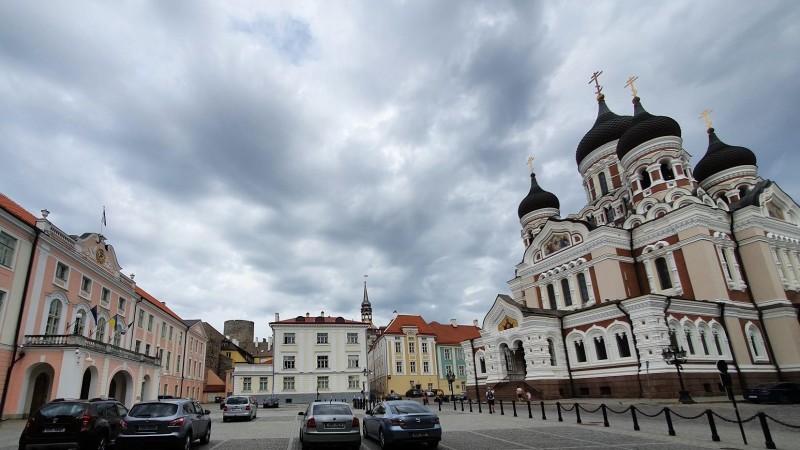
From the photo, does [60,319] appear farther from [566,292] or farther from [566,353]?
[566,292]

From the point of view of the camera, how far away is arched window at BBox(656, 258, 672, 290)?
3416 centimetres

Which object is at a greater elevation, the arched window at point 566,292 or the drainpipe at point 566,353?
the arched window at point 566,292

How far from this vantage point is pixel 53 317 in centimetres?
2564

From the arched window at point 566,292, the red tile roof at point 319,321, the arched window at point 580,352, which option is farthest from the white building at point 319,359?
the arched window at point 580,352

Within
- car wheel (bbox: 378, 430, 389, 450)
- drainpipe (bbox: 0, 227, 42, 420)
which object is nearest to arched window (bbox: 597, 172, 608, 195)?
car wheel (bbox: 378, 430, 389, 450)

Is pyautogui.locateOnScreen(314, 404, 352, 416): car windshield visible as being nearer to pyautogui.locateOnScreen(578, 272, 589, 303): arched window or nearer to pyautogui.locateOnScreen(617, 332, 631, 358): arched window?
pyautogui.locateOnScreen(617, 332, 631, 358): arched window

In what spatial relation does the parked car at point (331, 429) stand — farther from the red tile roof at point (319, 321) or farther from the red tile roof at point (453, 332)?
the red tile roof at point (453, 332)

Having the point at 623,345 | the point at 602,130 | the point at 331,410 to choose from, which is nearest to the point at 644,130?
the point at 602,130

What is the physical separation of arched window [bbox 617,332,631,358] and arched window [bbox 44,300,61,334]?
3398cm

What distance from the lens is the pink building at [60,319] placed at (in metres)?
22.1

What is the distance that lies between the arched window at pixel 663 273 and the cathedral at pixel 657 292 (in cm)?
9

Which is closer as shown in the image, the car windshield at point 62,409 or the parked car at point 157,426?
the parked car at point 157,426

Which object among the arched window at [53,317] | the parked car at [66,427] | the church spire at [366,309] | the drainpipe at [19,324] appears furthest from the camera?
the church spire at [366,309]

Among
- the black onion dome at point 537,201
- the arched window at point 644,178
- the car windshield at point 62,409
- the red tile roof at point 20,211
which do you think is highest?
the black onion dome at point 537,201
